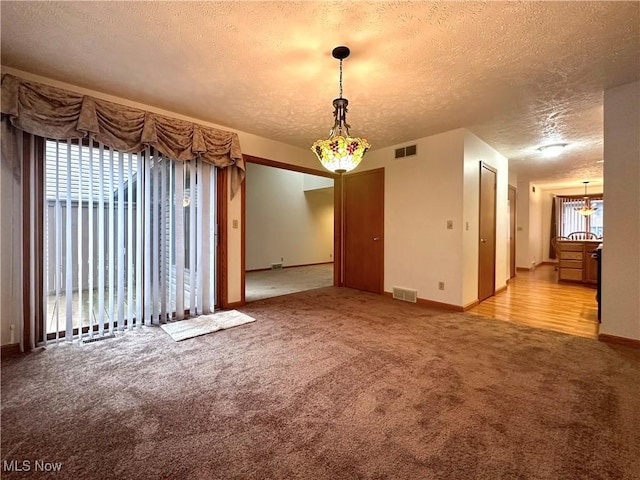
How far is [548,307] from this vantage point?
409cm

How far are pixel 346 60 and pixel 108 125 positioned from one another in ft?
7.85

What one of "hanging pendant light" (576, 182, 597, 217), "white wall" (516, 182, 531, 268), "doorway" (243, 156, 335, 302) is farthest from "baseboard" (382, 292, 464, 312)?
"hanging pendant light" (576, 182, 597, 217)

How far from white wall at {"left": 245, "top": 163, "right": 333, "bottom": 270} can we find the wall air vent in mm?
4237

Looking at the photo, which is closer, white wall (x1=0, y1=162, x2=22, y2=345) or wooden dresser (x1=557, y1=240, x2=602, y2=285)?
white wall (x1=0, y1=162, x2=22, y2=345)

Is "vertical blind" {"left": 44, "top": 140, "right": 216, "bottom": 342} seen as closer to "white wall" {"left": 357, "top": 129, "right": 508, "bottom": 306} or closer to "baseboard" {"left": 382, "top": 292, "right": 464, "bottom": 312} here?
"white wall" {"left": 357, "top": 129, "right": 508, "bottom": 306}

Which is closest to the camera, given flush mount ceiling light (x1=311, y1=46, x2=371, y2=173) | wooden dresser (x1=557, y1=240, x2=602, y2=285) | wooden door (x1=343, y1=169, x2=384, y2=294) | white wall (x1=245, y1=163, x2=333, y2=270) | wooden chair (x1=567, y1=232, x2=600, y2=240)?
flush mount ceiling light (x1=311, y1=46, x2=371, y2=173)

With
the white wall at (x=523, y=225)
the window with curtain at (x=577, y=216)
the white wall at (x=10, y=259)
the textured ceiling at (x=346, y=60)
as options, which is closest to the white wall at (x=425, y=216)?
the textured ceiling at (x=346, y=60)

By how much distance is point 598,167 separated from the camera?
611 centimetres

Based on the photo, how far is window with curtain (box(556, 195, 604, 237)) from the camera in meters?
8.72

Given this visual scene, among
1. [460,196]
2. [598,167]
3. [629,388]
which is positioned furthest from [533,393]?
[598,167]

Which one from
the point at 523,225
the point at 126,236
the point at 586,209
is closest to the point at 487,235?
the point at 523,225

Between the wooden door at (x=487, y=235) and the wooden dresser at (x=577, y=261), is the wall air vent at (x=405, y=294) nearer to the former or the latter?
the wooden door at (x=487, y=235)

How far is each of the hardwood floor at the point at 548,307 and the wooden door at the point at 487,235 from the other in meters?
0.24

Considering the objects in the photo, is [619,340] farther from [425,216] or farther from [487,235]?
[425,216]
